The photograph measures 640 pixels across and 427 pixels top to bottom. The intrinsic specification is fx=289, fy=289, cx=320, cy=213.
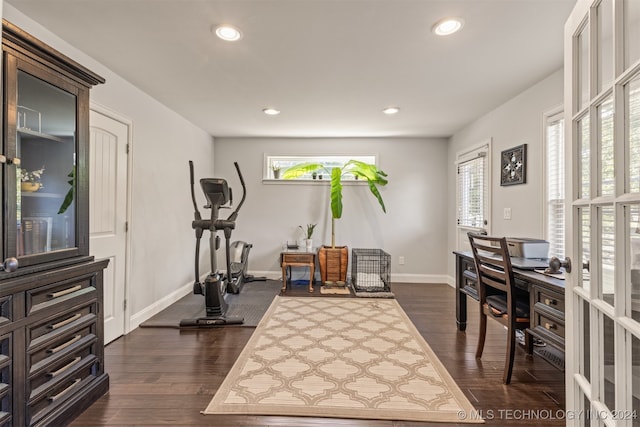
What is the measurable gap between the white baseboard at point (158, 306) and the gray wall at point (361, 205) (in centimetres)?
122

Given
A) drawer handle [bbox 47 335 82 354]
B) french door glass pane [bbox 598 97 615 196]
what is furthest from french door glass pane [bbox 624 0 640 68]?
drawer handle [bbox 47 335 82 354]

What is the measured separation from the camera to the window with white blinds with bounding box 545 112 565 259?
243 cm

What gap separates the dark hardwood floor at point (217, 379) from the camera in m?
1.62

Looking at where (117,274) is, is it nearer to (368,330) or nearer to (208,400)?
(208,400)

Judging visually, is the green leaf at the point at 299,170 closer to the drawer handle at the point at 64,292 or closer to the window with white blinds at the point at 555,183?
the window with white blinds at the point at 555,183

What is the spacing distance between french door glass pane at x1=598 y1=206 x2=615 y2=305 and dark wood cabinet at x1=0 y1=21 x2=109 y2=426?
2.16 metres

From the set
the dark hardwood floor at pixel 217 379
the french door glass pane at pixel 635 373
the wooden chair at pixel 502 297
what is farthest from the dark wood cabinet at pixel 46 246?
the wooden chair at pixel 502 297

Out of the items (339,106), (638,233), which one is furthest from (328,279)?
(638,233)

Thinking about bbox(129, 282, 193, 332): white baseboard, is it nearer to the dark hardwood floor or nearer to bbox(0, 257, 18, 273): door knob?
the dark hardwood floor

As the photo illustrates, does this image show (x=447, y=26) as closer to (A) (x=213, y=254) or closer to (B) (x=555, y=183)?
(B) (x=555, y=183)

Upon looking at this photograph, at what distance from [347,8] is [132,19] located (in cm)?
133

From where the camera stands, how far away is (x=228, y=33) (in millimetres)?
1927

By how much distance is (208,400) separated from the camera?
177 centimetres

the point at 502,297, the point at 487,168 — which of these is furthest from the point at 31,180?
the point at 487,168
